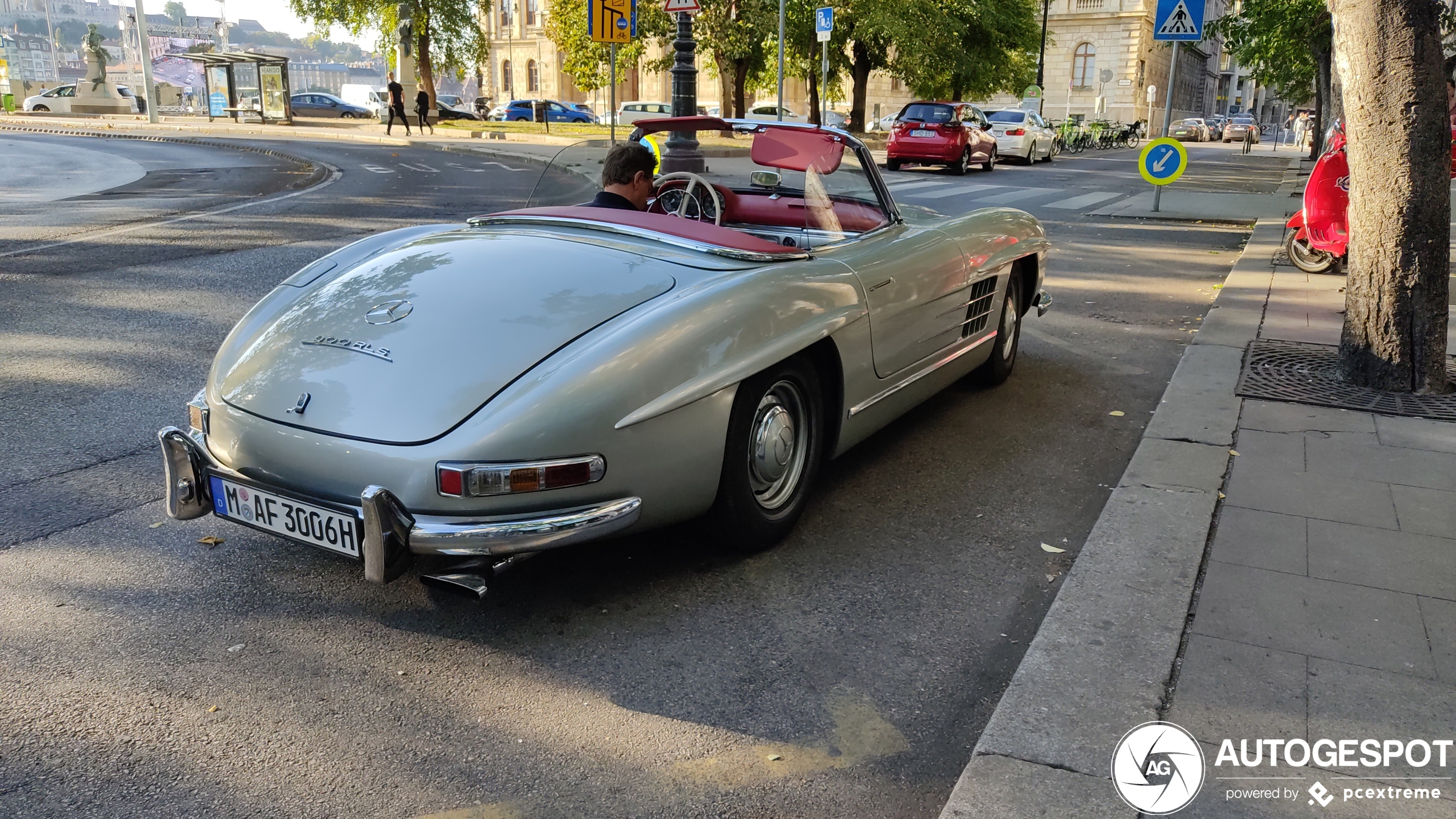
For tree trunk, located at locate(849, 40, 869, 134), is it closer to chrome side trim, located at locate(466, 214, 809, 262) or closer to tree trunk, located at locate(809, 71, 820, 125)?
tree trunk, located at locate(809, 71, 820, 125)

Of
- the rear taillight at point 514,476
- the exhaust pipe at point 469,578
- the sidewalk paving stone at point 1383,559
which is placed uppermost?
the rear taillight at point 514,476

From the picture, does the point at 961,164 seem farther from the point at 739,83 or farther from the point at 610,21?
the point at 739,83

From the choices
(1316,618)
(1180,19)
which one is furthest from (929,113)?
(1316,618)

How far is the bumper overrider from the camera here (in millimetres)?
2654

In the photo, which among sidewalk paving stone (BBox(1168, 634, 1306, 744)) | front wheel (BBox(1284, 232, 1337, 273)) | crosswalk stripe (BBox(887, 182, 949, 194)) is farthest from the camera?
crosswalk stripe (BBox(887, 182, 949, 194))

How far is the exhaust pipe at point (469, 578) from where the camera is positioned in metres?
2.77

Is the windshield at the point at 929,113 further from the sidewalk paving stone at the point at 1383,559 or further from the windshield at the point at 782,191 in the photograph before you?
the sidewalk paving stone at the point at 1383,559

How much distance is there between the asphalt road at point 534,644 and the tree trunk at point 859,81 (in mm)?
34316

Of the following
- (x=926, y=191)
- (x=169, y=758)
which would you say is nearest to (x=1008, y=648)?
(x=169, y=758)

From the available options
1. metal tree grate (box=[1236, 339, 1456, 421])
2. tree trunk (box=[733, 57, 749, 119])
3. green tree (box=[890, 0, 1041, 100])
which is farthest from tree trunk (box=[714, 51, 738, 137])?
metal tree grate (box=[1236, 339, 1456, 421])

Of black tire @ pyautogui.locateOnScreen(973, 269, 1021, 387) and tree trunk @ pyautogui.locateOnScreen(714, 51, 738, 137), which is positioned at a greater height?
tree trunk @ pyautogui.locateOnScreen(714, 51, 738, 137)

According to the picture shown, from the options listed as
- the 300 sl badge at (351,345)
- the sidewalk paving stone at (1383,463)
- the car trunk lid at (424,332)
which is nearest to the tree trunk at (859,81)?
the sidewalk paving stone at (1383,463)

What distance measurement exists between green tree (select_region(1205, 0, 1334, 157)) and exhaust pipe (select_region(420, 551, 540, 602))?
20734 millimetres

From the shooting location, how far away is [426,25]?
42.9 meters
